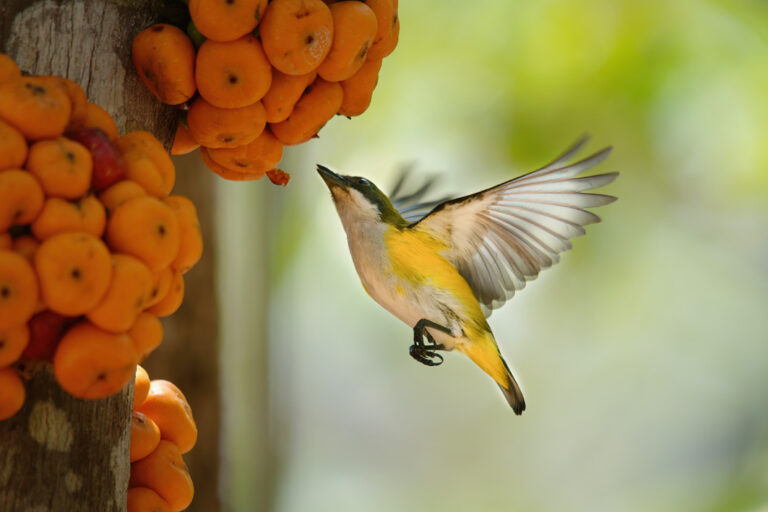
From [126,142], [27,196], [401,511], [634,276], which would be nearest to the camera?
[27,196]

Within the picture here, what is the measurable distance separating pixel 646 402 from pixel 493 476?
1.23 meters

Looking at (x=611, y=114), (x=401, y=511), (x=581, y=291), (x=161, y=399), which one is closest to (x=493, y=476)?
(x=401, y=511)

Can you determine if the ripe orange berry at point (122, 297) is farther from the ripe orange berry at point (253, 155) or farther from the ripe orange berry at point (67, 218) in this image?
the ripe orange berry at point (253, 155)

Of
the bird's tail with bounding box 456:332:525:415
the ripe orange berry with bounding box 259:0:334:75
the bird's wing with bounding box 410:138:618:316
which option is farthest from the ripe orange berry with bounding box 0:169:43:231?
the bird's tail with bounding box 456:332:525:415

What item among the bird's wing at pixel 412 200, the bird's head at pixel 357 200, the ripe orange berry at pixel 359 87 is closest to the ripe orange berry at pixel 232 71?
the ripe orange berry at pixel 359 87

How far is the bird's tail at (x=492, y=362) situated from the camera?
8.16 ft

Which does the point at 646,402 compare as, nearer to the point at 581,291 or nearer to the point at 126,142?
the point at 581,291

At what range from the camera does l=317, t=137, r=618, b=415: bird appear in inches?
90.4

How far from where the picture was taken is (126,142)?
134cm

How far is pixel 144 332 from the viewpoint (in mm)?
1266

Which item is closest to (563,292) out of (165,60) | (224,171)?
(224,171)

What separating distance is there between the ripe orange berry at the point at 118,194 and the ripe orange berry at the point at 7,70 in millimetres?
227

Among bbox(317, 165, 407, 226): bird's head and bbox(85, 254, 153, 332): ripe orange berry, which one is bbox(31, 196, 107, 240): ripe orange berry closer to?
bbox(85, 254, 153, 332): ripe orange berry

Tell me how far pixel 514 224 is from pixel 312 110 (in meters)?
0.87
